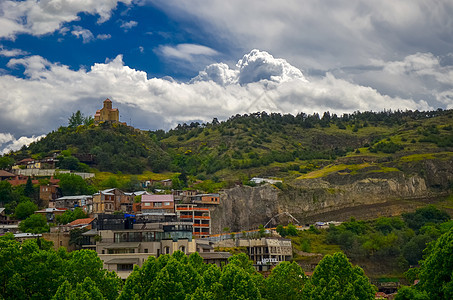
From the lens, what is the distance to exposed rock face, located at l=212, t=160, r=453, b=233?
122 meters

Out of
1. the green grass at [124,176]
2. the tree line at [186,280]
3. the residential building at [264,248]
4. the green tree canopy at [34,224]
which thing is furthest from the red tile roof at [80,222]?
the green grass at [124,176]

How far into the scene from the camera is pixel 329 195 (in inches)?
5394

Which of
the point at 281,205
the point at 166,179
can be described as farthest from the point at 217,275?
the point at 166,179

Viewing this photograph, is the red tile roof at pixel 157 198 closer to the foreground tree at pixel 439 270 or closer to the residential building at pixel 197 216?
the residential building at pixel 197 216

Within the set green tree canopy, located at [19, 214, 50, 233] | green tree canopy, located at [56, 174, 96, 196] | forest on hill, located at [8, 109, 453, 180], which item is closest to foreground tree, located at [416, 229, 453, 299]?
green tree canopy, located at [19, 214, 50, 233]

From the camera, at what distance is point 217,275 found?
175 feet

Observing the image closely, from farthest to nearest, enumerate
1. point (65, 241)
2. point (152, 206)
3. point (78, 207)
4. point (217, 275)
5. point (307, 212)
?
point (307, 212)
point (78, 207)
point (152, 206)
point (65, 241)
point (217, 275)

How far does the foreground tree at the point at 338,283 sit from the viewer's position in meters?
51.3

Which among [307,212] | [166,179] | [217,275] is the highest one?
[166,179]

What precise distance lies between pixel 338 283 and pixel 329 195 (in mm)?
85286

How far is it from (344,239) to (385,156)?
196 ft

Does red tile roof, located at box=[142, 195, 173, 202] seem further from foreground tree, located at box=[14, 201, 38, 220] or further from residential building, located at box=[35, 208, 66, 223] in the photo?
foreground tree, located at box=[14, 201, 38, 220]

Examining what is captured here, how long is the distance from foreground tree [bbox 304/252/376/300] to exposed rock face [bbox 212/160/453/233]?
58.8 m

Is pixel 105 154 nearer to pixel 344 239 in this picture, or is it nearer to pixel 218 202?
pixel 218 202
